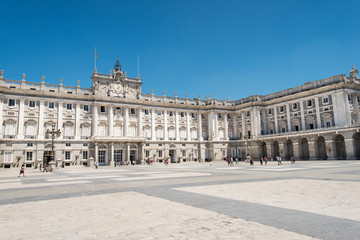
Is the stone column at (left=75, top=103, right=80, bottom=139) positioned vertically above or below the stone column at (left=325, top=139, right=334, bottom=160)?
above

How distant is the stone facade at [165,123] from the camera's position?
48.9m

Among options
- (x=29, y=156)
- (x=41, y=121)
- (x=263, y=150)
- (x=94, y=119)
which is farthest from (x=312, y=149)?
(x=29, y=156)

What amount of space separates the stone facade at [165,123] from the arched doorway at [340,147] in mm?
168

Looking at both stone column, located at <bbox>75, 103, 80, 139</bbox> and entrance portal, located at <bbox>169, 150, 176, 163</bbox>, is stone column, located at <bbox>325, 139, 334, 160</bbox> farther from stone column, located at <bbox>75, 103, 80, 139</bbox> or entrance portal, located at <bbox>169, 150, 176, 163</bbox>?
stone column, located at <bbox>75, 103, 80, 139</bbox>

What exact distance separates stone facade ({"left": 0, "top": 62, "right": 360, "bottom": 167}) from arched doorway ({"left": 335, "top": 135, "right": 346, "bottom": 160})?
0.17 meters

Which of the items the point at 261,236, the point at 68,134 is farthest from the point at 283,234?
the point at 68,134

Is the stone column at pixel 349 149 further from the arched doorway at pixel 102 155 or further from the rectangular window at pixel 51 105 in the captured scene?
the rectangular window at pixel 51 105

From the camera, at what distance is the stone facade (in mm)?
48938

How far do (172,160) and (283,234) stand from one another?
192ft

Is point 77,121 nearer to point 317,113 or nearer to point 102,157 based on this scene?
point 102,157

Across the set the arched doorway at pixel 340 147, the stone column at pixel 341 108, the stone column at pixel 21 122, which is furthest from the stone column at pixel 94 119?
the arched doorway at pixel 340 147

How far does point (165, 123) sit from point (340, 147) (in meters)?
36.9

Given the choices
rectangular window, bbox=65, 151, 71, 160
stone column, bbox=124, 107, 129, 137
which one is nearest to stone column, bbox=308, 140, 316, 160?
stone column, bbox=124, 107, 129, 137

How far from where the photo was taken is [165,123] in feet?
209
